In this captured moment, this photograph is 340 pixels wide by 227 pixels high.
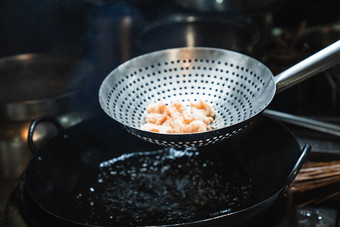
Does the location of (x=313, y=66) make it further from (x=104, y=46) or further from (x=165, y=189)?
(x=104, y=46)

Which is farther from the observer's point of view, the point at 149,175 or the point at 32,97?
the point at 32,97

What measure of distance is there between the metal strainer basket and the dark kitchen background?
1.54ft

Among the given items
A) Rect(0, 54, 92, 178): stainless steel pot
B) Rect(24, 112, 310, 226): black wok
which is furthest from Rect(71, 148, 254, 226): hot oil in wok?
Rect(0, 54, 92, 178): stainless steel pot

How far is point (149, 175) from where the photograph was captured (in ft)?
5.63

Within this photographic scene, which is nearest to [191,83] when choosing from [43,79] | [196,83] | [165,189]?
[196,83]

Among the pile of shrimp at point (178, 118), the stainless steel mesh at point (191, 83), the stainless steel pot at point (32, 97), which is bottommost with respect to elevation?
the stainless steel pot at point (32, 97)

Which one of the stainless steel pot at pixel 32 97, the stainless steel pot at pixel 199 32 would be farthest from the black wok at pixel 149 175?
the stainless steel pot at pixel 199 32

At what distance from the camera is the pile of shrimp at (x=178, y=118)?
49.6 inches

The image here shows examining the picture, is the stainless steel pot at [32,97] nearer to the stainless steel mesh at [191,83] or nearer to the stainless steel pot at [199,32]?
the stainless steel pot at [199,32]

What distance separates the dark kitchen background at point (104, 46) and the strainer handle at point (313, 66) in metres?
0.67

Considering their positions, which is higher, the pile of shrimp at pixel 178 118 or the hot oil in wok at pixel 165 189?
the pile of shrimp at pixel 178 118

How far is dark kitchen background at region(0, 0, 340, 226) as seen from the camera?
186cm

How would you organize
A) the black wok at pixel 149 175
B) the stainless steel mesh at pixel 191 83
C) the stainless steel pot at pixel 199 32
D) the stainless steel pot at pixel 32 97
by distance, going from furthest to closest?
the stainless steel pot at pixel 199 32 → the stainless steel pot at pixel 32 97 → the black wok at pixel 149 175 → the stainless steel mesh at pixel 191 83

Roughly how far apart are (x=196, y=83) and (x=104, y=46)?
0.93 m
